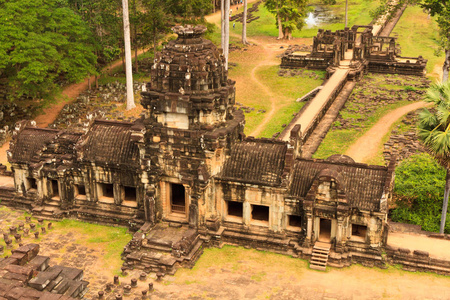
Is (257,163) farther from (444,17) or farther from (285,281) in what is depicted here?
(444,17)

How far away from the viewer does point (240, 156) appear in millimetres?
33094

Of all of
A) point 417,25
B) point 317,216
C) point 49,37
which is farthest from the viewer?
point 417,25

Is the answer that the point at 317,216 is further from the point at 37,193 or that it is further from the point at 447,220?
the point at 37,193

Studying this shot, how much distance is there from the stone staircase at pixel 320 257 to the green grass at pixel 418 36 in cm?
4142

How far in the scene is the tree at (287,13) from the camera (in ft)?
271

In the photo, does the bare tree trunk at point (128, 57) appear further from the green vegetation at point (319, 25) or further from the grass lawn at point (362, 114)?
the green vegetation at point (319, 25)

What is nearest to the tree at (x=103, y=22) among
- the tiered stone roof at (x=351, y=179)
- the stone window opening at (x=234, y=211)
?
the stone window opening at (x=234, y=211)

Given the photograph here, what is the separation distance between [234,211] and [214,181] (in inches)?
114

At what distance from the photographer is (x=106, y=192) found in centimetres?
3703

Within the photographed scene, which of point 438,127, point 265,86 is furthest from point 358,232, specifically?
point 265,86

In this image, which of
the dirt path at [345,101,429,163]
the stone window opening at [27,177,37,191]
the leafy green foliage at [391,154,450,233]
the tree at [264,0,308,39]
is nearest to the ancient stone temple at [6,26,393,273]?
the stone window opening at [27,177,37,191]

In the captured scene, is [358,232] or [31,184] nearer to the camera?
[358,232]

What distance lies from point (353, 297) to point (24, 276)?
15512mm

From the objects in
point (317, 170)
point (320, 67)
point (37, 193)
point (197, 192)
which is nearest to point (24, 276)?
point (197, 192)
